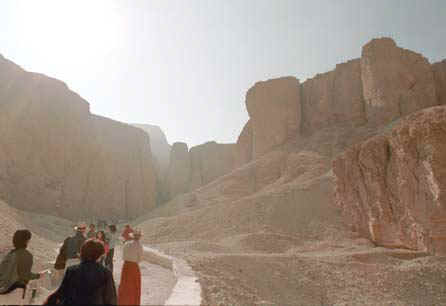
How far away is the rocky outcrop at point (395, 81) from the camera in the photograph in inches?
1435

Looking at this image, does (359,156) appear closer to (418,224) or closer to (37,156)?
(418,224)

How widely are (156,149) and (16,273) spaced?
3769 inches

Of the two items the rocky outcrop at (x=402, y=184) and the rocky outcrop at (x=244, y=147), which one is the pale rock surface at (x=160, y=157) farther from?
the rocky outcrop at (x=402, y=184)

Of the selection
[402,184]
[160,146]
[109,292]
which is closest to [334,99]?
[402,184]

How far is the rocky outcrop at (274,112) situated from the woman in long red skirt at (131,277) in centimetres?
4210

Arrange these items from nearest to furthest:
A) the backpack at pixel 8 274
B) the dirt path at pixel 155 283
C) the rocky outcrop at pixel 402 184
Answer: the backpack at pixel 8 274, the dirt path at pixel 155 283, the rocky outcrop at pixel 402 184

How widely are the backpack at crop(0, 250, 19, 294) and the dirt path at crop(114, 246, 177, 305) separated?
2.86 m

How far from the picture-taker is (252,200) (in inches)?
1176

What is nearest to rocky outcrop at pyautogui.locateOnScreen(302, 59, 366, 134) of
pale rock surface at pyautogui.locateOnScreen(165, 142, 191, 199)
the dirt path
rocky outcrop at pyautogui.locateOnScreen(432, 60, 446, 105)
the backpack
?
rocky outcrop at pyautogui.locateOnScreen(432, 60, 446, 105)

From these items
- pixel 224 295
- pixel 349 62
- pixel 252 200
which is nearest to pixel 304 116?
pixel 349 62

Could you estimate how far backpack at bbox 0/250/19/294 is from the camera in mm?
4828

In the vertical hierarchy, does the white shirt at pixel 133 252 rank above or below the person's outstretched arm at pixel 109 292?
above

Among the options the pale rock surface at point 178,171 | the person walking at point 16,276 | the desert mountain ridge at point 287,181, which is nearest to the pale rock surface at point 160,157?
the desert mountain ridge at point 287,181

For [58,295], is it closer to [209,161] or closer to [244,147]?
[244,147]
